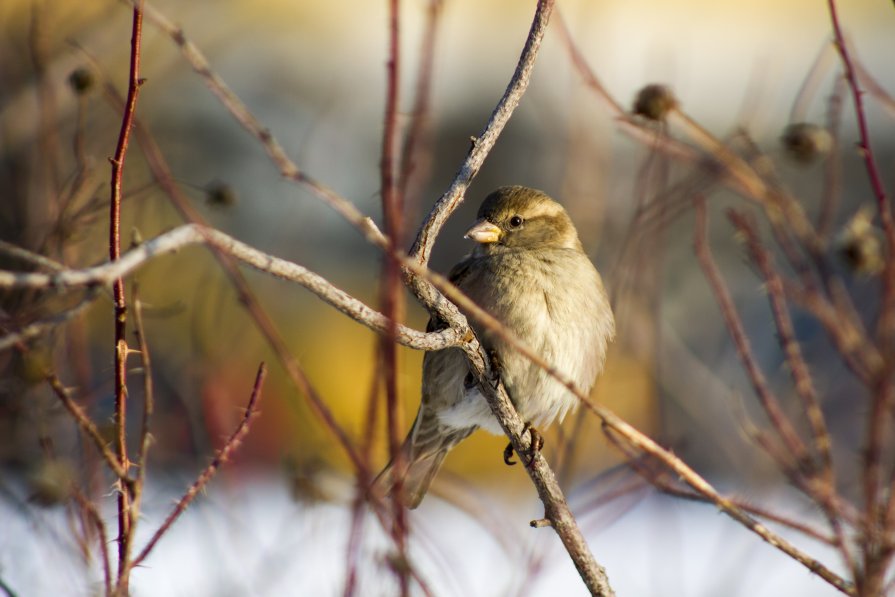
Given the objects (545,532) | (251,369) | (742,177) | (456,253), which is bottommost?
(545,532)

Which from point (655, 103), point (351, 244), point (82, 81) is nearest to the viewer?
point (655, 103)

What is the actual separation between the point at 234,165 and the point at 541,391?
17.3ft

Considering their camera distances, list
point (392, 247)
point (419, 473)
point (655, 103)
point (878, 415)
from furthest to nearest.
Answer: point (419, 473)
point (655, 103)
point (878, 415)
point (392, 247)

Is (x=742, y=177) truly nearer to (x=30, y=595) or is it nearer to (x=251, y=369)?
(x=30, y=595)

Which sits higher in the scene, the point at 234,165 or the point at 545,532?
the point at 234,165

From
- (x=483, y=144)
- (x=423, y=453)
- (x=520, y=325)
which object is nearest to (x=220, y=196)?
(x=483, y=144)

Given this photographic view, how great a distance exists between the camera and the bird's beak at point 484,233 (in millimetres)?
3555

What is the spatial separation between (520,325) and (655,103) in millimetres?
1001

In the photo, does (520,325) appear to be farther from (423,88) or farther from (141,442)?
(423,88)

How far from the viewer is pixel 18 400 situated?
2.77 meters

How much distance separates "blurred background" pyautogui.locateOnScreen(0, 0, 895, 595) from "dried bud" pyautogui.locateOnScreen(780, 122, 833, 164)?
65 mm

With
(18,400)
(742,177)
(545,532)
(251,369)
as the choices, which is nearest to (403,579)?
(742,177)

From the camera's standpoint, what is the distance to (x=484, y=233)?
140 inches

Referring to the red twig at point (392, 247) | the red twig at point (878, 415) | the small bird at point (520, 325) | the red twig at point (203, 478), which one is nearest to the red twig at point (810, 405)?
the red twig at point (878, 415)
